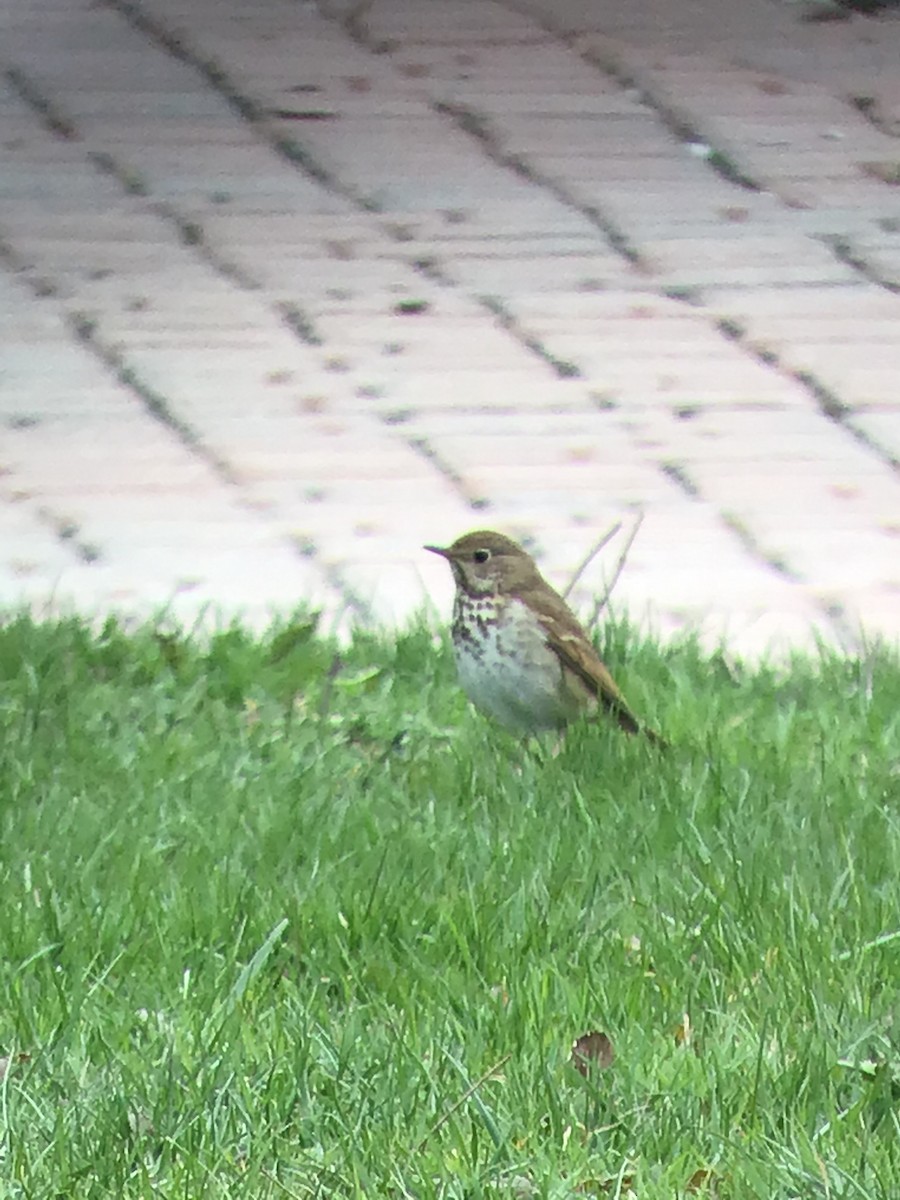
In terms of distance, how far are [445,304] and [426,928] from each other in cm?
421

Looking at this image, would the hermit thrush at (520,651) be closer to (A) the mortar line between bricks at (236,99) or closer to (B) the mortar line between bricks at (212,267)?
(B) the mortar line between bricks at (212,267)

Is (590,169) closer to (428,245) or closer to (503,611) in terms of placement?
(428,245)

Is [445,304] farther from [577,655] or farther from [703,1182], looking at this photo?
[703,1182]

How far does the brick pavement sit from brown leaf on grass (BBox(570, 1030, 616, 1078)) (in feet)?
7.31

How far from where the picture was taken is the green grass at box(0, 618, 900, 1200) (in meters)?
3.22

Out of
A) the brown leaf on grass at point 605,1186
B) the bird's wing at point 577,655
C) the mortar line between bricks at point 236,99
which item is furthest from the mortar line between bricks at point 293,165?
the brown leaf on grass at point 605,1186

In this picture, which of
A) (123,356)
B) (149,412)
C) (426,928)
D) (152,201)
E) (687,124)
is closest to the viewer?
(426,928)

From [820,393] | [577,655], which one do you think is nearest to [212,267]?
[820,393]

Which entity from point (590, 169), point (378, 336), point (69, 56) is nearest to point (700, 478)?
point (378, 336)

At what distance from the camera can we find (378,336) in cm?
770

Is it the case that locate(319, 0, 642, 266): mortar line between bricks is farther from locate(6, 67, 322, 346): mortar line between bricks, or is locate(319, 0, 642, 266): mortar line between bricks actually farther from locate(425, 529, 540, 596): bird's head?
locate(425, 529, 540, 596): bird's head

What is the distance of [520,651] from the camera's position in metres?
5.07

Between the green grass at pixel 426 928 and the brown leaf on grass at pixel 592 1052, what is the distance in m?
0.02

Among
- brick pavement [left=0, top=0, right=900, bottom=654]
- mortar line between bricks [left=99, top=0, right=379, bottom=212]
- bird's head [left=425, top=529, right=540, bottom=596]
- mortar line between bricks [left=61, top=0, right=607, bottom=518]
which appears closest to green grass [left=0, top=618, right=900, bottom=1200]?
bird's head [left=425, top=529, right=540, bottom=596]
